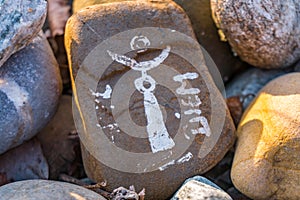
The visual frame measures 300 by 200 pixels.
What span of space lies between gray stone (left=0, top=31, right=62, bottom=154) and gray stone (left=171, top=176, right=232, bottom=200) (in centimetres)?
57

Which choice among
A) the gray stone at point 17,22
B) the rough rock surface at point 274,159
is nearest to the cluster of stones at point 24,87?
the gray stone at point 17,22

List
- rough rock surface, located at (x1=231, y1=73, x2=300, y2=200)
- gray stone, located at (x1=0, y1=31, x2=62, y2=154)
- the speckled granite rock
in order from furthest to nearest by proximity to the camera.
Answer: gray stone, located at (x1=0, y1=31, x2=62, y2=154), rough rock surface, located at (x1=231, y1=73, x2=300, y2=200), the speckled granite rock

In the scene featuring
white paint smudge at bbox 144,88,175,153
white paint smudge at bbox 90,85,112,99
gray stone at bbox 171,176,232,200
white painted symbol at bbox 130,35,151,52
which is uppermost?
white painted symbol at bbox 130,35,151,52

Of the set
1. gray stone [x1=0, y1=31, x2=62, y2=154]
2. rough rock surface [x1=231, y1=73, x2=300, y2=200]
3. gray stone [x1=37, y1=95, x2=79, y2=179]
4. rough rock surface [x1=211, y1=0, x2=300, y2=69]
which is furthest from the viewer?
gray stone [x1=37, y1=95, x2=79, y2=179]

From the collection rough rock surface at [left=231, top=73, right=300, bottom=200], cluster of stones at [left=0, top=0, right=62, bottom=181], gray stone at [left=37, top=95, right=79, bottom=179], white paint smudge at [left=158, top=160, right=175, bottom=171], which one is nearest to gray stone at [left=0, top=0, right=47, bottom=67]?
cluster of stones at [left=0, top=0, right=62, bottom=181]

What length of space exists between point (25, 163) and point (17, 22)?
506 millimetres

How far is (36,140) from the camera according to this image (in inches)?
70.7

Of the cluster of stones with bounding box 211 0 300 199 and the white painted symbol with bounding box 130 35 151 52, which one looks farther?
the white painted symbol with bounding box 130 35 151 52

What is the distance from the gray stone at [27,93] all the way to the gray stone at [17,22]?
0.07 m

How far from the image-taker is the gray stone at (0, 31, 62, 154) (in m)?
1.58

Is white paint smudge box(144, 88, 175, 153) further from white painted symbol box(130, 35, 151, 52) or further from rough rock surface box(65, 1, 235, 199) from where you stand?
white painted symbol box(130, 35, 151, 52)

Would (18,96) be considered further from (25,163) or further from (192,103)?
(192,103)

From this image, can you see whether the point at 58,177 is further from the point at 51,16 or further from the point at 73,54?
the point at 51,16

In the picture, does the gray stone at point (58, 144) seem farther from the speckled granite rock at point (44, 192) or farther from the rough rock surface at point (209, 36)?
the rough rock surface at point (209, 36)
